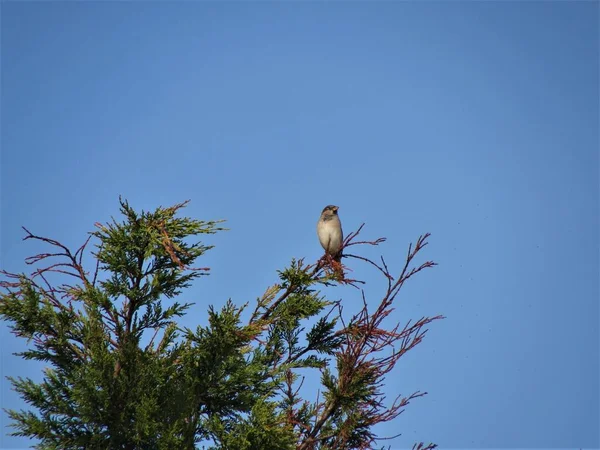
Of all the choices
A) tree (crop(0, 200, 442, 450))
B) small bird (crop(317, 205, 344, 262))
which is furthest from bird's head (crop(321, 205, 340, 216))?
tree (crop(0, 200, 442, 450))

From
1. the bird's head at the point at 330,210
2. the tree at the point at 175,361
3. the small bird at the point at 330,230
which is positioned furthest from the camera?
the bird's head at the point at 330,210

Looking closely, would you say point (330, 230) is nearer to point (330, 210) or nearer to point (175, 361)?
point (330, 210)

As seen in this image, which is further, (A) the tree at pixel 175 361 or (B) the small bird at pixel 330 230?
(B) the small bird at pixel 330 230

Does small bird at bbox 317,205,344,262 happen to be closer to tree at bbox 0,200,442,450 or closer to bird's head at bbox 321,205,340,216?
bird's head at bbox 321,205,340,216

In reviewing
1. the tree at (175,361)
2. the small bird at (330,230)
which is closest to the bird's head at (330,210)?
the small bird at (330,230)

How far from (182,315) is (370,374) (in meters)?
1.65

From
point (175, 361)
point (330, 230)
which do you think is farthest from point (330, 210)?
point (175, 361)

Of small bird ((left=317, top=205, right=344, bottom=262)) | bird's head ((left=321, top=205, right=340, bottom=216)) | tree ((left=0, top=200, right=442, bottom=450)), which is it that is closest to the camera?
tree ((left=0, top=200, right=442, bottom=450))

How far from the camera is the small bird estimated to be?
11.4 meters

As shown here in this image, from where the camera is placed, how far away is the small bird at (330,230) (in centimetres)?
1139

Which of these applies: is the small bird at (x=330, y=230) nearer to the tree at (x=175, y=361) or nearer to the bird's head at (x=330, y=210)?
the bird's head at (x=330, y=210)

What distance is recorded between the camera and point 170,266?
6.15 meters

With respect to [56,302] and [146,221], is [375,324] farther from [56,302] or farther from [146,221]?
[56,302]

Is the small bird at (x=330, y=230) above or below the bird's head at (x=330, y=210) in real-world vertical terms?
below
